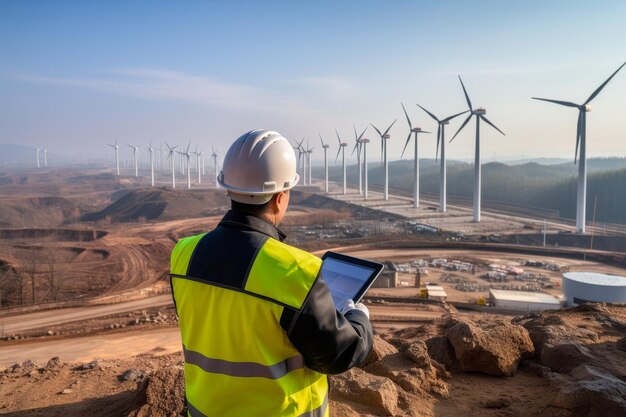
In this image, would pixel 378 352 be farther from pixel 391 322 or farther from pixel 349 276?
pixel 391 322

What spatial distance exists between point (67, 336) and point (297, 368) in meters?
19.1

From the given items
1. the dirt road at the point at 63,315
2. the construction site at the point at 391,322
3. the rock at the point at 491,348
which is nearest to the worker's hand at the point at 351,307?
the construction site at the point at 391,322

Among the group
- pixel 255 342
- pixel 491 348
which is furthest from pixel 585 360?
pixel 255 342

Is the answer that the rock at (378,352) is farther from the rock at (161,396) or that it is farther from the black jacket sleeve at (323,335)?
the black jacket sleeve at (323,335)

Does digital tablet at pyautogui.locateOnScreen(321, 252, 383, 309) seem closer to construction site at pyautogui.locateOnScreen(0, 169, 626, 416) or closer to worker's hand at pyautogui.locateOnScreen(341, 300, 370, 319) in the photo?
worker's hand at pyautogui.locateOnScreen(341, 300, 370, 319)

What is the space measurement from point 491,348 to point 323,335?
4751 mm

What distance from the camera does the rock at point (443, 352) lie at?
6455 mm

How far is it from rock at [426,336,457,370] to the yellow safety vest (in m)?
4.66

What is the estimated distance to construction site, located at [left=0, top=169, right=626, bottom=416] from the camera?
532cm

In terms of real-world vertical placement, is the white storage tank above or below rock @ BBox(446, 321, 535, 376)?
below

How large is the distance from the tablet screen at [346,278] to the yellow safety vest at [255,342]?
626mm

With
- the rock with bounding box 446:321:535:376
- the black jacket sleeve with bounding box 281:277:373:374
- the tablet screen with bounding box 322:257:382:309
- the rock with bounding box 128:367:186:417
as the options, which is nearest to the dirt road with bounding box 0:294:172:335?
the rock with bounding box 128:367:186:417

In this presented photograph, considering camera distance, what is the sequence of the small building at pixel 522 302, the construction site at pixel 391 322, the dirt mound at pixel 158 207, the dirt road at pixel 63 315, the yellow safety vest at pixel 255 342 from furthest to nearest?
Result: the dirt mound at pixel 158 207
the small building at pixel 522 302
the dirt road at pixel 63 315
the construction site at pixel 391 322
the yellow safety vest at pixel 255 342

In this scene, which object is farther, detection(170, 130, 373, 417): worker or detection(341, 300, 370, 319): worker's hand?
detection(341, 300, 370, 319): worker's hand
